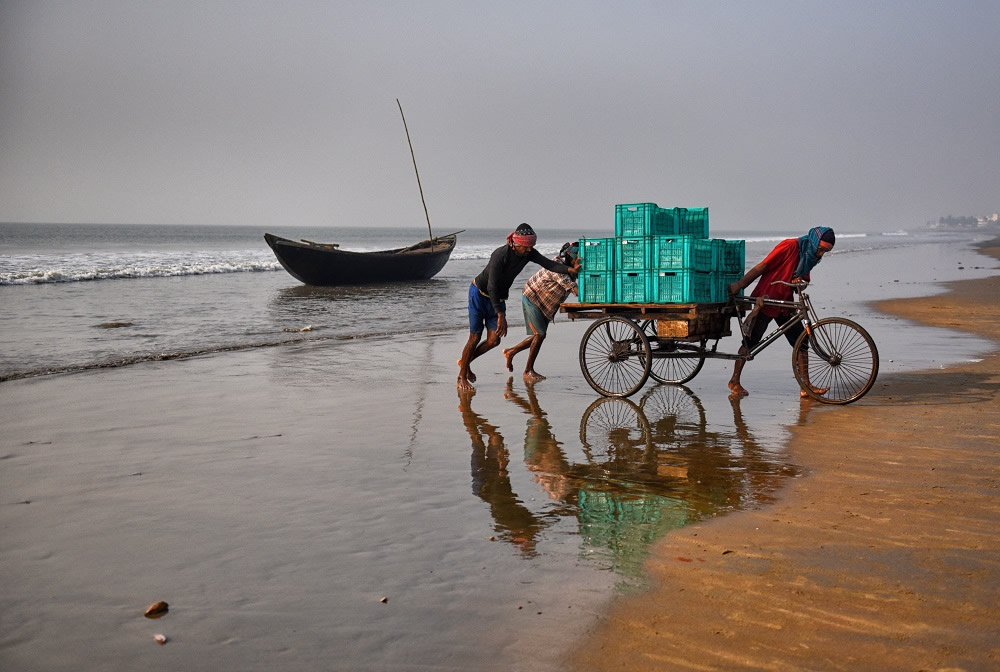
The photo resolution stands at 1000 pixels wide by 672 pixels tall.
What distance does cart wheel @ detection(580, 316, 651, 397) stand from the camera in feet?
30.1

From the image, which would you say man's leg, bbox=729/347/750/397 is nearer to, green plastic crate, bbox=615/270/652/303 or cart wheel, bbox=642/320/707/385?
cart wheel, bbox=642/320/707/385

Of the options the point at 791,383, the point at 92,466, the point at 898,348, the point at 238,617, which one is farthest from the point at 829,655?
the point at 898,348

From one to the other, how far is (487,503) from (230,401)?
4498mm

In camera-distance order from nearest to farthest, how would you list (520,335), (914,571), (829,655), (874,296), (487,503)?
1. (829,655)
2. (914,571)
3. (487,503)
4. (520,335)
5. (874,296)

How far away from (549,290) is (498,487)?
4.27 meters

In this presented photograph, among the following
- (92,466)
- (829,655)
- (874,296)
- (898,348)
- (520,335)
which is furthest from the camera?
(874,296)

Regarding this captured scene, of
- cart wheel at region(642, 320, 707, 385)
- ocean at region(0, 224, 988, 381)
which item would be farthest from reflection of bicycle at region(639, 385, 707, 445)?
ocean at region(0, 224, 988, 381)

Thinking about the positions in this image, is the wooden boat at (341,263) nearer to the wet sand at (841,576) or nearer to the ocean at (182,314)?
the ocean at (182,314)

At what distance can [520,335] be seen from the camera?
1497cm

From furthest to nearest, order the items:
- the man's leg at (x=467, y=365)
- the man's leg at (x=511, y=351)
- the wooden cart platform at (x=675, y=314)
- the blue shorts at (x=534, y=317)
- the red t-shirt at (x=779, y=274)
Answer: the man's leg at (x=511, y=351) → the blue shorts at (x=534, y=317) → the man's leg at (x=467, y=365) → the red t-shirt at (x=779, y=274) → the wooden cart platform at (x=675, y=314)

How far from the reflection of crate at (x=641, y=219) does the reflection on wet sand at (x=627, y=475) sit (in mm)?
1719

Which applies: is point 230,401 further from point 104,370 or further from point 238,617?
point 238,617

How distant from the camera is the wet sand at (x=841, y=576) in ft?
11.4

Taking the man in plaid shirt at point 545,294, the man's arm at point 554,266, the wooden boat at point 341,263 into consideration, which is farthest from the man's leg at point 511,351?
the wooden boat at point 341,263
